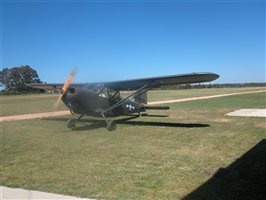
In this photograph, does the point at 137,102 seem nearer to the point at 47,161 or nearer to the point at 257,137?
the point at 257,137

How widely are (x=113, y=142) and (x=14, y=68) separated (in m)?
121

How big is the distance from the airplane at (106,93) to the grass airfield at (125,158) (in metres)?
1.40

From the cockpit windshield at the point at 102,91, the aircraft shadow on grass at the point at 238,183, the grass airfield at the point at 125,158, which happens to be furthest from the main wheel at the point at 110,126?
the aircraft shadow on grass at the point at 238,183

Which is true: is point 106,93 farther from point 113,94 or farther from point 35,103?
point 35,103

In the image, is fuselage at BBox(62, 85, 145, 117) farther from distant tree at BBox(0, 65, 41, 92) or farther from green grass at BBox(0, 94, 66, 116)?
distant tree at BBox(0, 65, 41, 92)

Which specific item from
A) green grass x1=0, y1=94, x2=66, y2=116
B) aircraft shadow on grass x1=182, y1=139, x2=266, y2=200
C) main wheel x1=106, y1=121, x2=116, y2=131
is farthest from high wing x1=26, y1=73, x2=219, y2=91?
green grass x1=0, y1=94, x2=66, y2=116

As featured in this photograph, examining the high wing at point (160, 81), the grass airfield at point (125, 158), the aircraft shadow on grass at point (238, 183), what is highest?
the high wing at point (160, 81)

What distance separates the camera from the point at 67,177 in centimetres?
628

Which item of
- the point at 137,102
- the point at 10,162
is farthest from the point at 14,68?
the point at 10,162

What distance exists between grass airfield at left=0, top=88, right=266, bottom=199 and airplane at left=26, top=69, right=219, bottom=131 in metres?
1.40

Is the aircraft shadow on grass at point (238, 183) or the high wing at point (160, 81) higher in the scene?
the high wing at point (160, 81)

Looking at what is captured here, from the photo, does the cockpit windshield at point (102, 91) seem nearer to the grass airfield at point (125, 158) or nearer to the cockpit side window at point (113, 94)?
the cockpit side window at point (113, 94)

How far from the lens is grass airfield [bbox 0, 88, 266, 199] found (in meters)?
5.60

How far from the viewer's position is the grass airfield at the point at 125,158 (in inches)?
221
